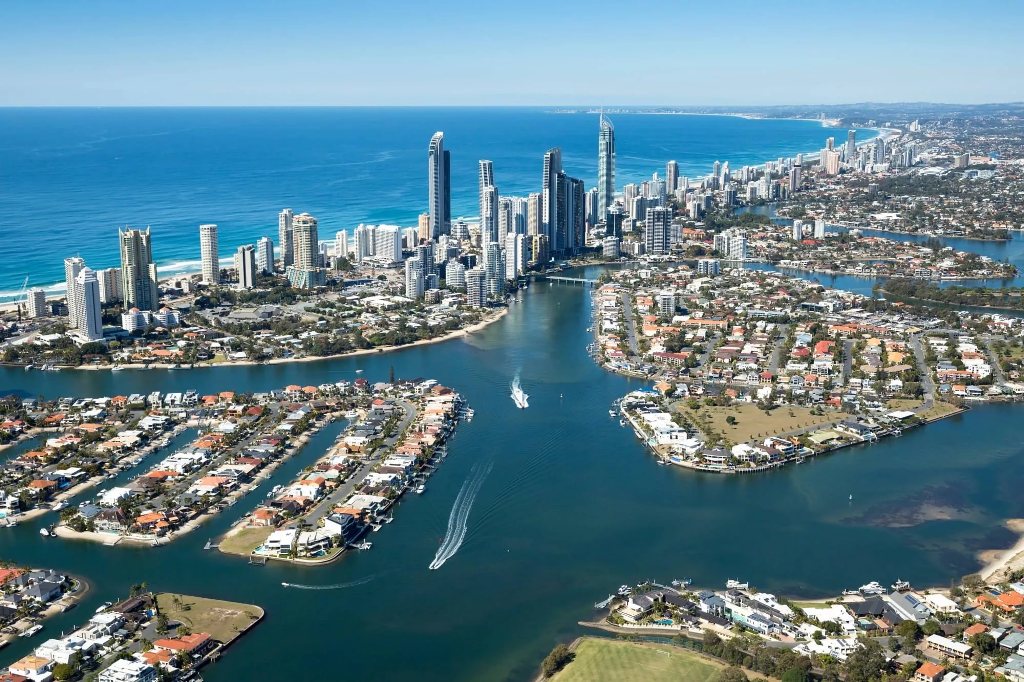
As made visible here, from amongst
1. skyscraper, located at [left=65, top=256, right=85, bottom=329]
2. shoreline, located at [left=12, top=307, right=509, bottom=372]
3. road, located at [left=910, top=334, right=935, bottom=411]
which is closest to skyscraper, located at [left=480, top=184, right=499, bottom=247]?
shoreline, located at [left=12, top=307, right=509, bottom=372]

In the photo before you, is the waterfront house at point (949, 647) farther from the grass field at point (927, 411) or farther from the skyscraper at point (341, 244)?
the skyscraper at point (341, 244)

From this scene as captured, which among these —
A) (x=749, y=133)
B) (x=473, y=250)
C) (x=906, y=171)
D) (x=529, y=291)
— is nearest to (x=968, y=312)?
(x=529, y=291)

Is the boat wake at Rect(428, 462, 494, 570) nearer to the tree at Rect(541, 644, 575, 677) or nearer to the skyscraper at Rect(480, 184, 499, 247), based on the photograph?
the tree at Rect(541, 644, 575, 677)

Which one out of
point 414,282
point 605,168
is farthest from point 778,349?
point 605,168

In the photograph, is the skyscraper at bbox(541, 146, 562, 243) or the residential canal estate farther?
the skyscraper at bbox(541, 146, 562, 243)

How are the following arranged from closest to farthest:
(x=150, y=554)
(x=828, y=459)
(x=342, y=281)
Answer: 1. (x=150, y=554)
2. (x=828, y=459)
3. (x=342, y=281)

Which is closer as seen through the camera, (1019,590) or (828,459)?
(1019,590)

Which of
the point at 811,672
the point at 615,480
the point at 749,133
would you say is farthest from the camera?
the point at 749,133

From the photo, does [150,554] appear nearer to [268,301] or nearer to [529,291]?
[268,301]
